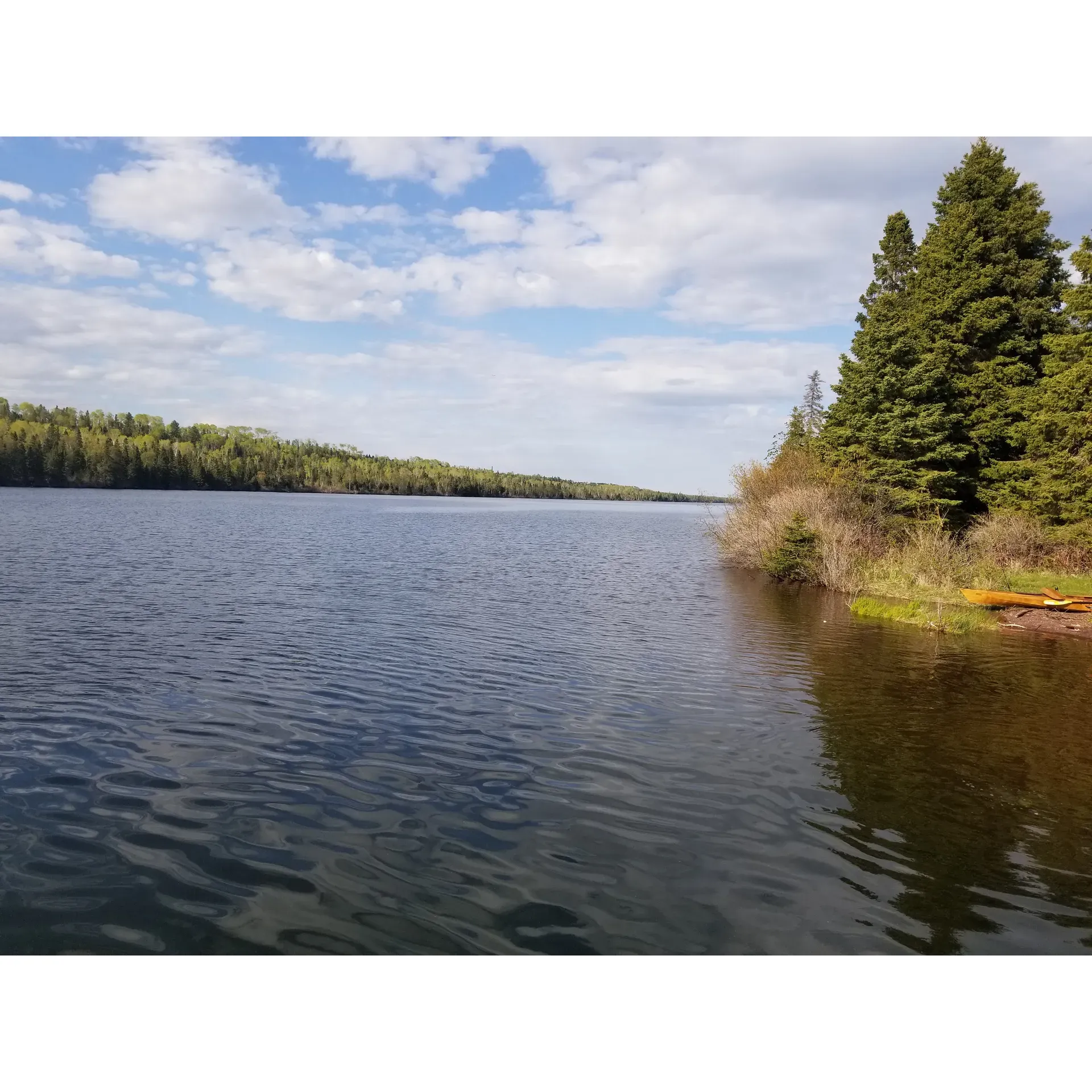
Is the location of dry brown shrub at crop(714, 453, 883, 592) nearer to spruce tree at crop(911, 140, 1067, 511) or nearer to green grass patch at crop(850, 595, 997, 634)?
green grass patch at crop(850, 595, 997, 634)

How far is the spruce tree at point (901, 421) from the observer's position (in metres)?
32.3

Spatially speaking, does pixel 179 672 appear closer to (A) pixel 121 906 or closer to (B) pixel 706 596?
(A) pixel 121 906

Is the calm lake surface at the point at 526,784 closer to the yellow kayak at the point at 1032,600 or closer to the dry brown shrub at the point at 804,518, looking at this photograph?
the yellow kayak at the point at 1032,600

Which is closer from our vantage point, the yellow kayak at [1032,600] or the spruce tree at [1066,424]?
the yellow kayak at [1032,600]

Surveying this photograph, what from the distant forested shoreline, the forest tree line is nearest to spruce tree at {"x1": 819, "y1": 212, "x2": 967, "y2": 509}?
the forest tree line

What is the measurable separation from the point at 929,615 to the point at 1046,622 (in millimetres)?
3810

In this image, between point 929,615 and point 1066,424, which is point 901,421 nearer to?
point 1066,424

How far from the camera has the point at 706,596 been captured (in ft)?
96.1

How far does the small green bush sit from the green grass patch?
6288 millimetres

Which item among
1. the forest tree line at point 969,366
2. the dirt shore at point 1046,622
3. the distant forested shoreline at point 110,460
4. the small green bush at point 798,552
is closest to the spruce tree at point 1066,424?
the forest tree line at point 969,366

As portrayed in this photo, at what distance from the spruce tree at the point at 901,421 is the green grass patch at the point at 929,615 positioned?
8669 mm

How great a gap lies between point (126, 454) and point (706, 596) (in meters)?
151

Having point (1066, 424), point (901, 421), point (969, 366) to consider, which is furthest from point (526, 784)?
point (969, 366)

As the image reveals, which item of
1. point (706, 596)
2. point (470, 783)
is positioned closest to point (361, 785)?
point (470, 783)
